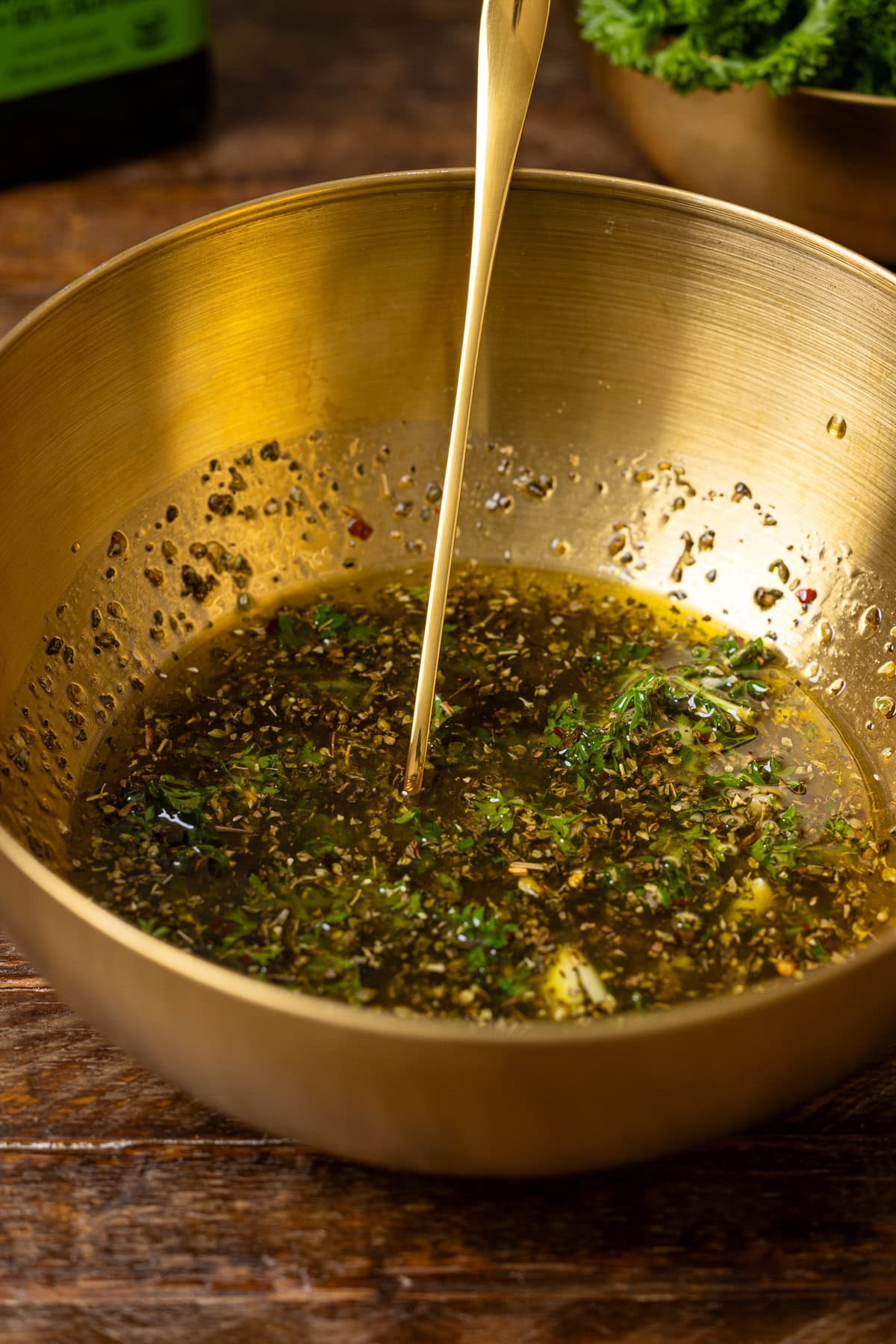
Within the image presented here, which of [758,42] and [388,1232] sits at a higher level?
[758,42]

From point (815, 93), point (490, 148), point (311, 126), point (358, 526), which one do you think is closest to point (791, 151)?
point (815, 93)

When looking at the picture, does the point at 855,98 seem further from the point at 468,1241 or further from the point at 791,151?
the point at 468,1241

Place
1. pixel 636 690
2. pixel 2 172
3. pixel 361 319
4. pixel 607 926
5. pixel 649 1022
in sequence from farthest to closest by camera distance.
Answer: pixel 2 172
pixel 361 319
pixel 636 690
pixel 607 926
pixel 649 1022

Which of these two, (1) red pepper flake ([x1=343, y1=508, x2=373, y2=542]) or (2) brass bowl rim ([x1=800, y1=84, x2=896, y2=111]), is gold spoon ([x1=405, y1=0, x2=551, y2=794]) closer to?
(1) red pepper flake ([x1=343, y1=508, x2=373, y2=542])

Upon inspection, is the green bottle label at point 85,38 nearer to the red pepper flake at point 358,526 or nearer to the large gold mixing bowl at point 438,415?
the large gold mixing bowl at point 438,415

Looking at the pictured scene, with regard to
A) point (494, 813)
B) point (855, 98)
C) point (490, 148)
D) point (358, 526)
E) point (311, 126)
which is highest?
point (311, 126)

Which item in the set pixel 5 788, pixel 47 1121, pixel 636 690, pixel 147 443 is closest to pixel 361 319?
pixel 147 443

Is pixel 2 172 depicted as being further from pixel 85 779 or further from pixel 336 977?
pixel 336 977
